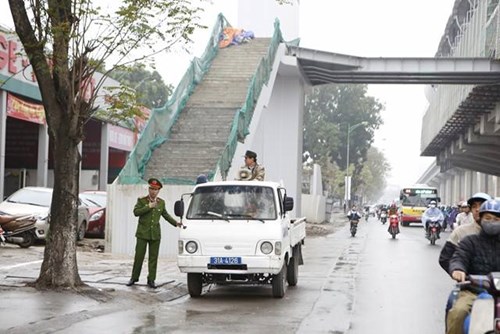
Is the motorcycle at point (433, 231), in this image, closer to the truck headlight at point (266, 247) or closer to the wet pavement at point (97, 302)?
the wet pavement at point (97, 302)

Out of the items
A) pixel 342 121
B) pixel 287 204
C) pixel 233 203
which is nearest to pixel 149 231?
pixel 233 203

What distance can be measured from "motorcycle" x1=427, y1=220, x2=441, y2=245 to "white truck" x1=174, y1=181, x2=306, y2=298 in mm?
18014

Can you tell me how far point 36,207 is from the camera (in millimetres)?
20828

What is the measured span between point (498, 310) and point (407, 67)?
34.8 m

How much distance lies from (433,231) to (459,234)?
78.0 feet

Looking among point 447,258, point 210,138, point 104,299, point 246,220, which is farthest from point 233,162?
point 447,258

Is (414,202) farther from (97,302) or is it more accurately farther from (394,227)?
(97,302)

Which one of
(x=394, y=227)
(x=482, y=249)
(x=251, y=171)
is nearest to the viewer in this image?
(x=482, y=249)

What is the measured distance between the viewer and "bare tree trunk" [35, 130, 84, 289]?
12.2 metres

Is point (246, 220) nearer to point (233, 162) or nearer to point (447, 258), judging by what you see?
point (447, 258)

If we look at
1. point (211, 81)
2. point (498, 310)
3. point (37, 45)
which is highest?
point (211, 81)

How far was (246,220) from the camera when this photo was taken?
12.8 meters

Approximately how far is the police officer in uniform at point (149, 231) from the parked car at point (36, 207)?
6.08 metres

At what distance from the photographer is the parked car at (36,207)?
19.9m
